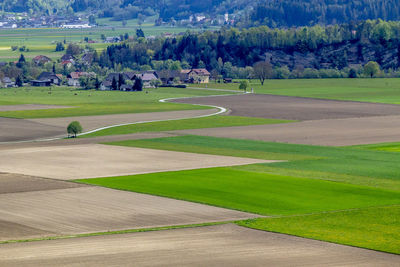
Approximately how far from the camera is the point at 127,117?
125062 mm

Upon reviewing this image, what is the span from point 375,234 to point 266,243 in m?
6.17

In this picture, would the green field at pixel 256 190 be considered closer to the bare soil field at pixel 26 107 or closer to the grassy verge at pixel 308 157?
the grassy verge at pixel 308 157

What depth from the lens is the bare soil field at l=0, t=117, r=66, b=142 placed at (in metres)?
99.0

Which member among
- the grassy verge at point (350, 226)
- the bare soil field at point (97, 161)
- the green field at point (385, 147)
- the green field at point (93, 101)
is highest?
the grassy verge at point (350, 226)

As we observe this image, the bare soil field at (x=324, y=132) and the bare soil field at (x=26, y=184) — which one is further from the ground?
the bare soil field at (x=26, y=184)

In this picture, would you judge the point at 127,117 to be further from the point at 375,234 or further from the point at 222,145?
the point at 375,234

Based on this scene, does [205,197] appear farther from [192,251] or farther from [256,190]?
[192,251]

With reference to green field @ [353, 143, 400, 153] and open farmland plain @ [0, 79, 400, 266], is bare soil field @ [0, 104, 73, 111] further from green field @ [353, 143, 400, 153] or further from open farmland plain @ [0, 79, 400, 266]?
green field @ [353, 143, 400, 153]

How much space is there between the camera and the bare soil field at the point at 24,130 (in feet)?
325

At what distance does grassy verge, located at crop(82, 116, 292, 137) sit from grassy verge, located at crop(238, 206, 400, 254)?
53.6 m

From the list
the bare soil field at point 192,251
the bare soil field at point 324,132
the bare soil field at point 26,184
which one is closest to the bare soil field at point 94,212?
the bare soil field at point 26,184

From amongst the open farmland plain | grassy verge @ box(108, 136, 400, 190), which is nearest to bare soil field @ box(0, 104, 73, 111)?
the open farmland plain

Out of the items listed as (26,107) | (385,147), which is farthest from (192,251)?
(26,107)

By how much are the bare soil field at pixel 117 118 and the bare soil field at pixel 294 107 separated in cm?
698
